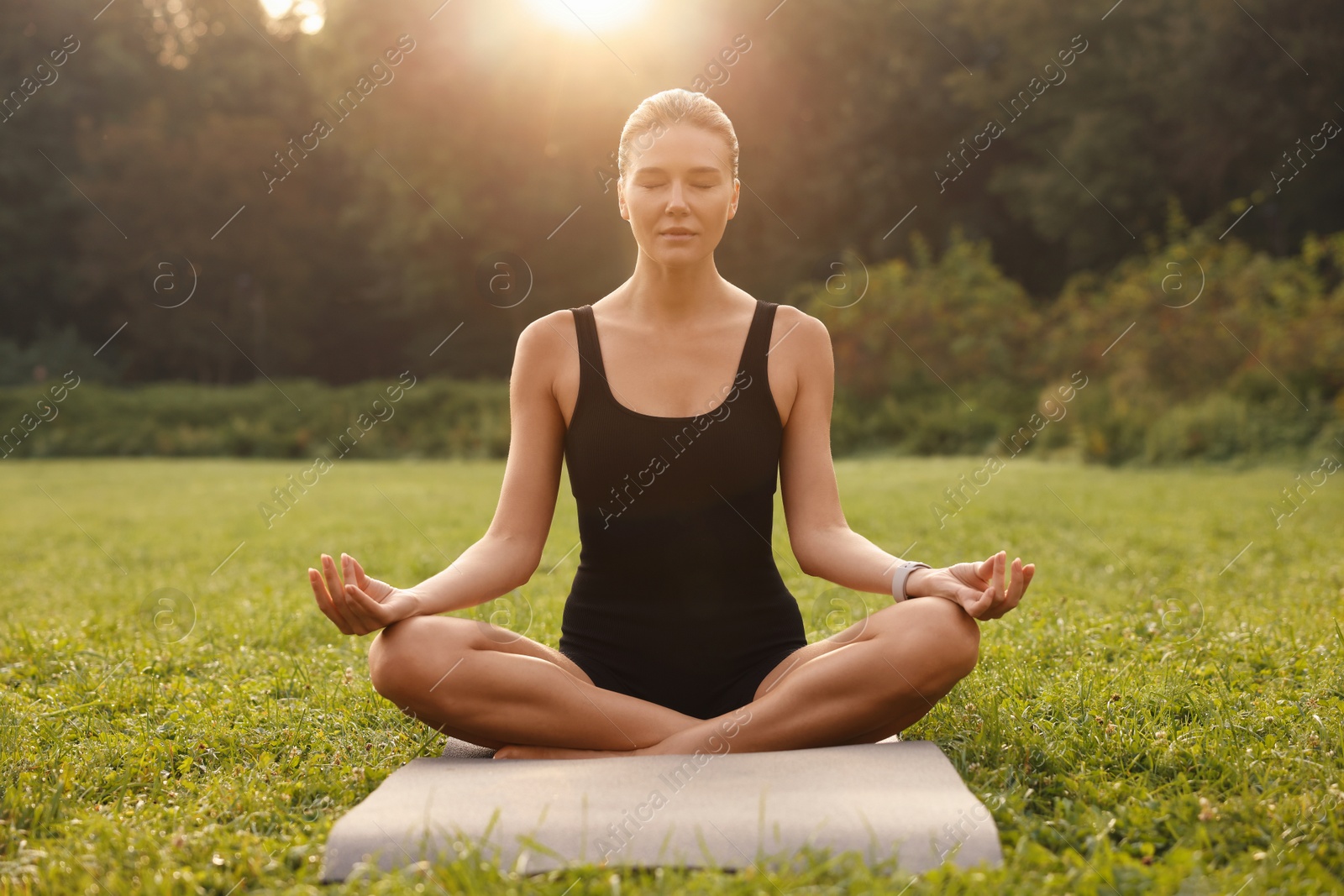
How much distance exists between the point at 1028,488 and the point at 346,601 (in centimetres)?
968

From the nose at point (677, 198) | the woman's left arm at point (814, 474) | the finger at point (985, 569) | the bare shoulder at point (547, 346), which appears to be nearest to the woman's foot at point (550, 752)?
the woman's left arm at point (814, 474)

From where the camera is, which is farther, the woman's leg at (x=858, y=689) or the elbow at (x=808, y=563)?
the elbow at (x=808, y=563)

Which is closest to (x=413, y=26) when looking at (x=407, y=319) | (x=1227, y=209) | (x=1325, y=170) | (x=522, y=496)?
(x=407, y=319)

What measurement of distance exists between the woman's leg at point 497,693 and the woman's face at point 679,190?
3.96ft

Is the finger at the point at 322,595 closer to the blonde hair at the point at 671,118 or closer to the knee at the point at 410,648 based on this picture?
the knee at the point at 410,648

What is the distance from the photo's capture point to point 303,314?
3331cm

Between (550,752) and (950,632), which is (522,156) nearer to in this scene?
(550,752)

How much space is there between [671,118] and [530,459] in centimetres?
110

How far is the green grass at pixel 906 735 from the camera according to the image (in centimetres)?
228

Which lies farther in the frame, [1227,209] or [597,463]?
[1227,209]

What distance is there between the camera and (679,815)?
2.36 metres

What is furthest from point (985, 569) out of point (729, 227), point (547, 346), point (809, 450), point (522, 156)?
point (729, 227)

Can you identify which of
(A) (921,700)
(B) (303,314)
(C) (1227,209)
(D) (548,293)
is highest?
(B) (303,314)

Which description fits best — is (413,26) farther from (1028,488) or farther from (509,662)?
(509,662)
